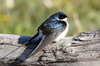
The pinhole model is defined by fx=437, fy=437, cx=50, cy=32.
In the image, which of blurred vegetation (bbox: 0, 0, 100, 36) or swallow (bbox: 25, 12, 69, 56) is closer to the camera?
swallow (bbox: 25, 12, 69, 56)

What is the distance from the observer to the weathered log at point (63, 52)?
9.05 ft

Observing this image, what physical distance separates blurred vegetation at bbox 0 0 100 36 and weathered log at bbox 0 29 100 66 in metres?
2.02

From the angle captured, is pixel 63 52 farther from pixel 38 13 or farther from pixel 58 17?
pixel 38 13

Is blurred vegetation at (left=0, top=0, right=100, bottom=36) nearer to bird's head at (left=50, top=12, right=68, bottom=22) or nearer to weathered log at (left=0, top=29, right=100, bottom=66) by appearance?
bird's head at (left=50, top=12, right=68, bottom=22)

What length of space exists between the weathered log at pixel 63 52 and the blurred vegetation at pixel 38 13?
6.64 feet

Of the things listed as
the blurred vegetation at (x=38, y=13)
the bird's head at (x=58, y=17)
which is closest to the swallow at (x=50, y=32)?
the bird's head at (x=58, y=17)

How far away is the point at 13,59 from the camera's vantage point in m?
2.94

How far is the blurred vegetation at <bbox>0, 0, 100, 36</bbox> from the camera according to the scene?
512 centimetres

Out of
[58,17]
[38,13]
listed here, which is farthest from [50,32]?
[38,13]

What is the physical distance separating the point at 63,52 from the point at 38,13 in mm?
2942

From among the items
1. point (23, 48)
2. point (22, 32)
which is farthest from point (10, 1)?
point (23, 48)

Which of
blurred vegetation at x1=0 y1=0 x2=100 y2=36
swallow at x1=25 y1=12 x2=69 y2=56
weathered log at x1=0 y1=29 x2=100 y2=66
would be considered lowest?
weathered log at x1=0 y1=29 x2=100 y2=66

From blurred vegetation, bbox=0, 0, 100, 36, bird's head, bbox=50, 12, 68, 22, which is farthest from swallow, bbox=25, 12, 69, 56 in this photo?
blurred vegetation, bbox=0, 0, 100, 36

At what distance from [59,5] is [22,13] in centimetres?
87
